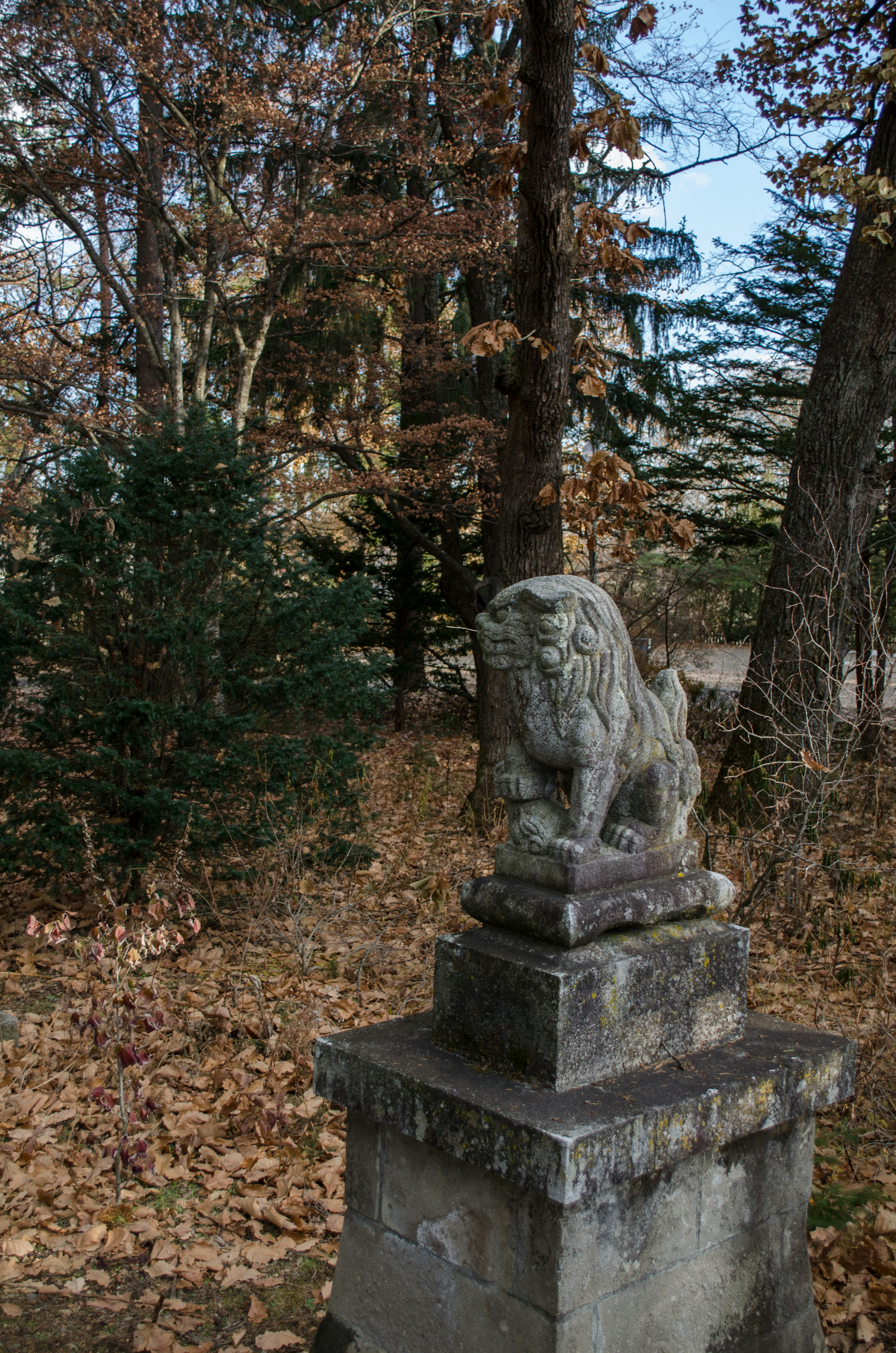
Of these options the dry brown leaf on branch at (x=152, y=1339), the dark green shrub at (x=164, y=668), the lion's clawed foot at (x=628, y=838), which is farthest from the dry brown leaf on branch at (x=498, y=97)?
the dry brown leaf on branch at (x=152, y=1339)

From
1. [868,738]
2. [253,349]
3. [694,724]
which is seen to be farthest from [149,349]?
[868,738]

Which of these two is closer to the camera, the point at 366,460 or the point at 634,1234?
the point at 634,1234

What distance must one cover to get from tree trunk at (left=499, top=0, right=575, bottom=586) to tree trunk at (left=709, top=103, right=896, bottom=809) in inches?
73.0

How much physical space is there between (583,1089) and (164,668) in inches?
191

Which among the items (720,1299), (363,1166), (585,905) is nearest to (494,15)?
(585,905)

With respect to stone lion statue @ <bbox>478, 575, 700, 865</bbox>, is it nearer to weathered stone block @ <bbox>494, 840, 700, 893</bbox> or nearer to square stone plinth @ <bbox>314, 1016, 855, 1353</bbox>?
weathered stone block @ <bbox>494, 840, 700, 893</bbox>

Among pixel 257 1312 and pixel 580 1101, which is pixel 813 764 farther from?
pixel 257 1312

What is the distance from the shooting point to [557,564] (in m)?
8.13

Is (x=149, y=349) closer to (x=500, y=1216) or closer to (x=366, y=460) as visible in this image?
(x=366, y=460)

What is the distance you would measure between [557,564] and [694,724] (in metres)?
5.78

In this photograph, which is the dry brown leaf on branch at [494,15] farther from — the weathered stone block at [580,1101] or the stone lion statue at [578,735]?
the weathered stone block at [580,1101]

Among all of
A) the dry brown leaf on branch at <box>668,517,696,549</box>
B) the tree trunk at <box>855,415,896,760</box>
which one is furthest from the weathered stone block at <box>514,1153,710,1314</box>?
the dry brown leaf on branch at <box>668,517,696,549</box>

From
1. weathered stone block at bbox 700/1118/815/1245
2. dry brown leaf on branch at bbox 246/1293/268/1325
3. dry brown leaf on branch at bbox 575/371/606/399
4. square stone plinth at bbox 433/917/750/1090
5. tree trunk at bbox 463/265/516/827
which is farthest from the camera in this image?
tree trunk at bbox 463/265/516/827

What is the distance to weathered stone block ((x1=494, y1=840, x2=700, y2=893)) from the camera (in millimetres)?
2662
